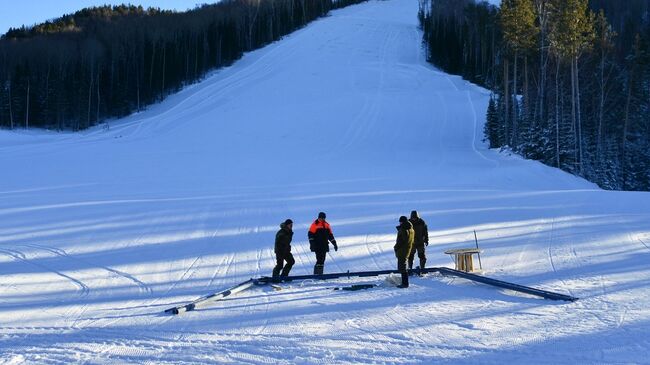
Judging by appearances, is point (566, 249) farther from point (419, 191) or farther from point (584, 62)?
point (584, 62)

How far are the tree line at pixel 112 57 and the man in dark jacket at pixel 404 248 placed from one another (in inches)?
2015

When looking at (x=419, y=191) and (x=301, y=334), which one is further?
(x=419, y=191)

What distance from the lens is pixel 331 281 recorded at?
10.9m

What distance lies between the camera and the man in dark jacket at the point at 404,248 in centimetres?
1015

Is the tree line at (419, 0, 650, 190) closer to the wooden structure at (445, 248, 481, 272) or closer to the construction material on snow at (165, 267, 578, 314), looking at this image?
the wooden structure at (445, 248, 481, 272)

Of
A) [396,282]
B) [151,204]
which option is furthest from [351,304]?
[151,204]

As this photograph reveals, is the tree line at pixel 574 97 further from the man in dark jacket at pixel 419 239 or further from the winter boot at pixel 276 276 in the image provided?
the winter boot at pixel 276 276

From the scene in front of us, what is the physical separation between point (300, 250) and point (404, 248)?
4.14m

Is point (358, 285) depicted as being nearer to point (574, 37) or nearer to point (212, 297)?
point (212, 297)

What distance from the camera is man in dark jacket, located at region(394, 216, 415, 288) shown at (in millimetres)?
10148

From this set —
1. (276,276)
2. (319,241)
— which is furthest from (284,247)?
(319,241)

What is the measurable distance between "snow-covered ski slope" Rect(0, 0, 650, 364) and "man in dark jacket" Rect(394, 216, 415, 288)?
321mm

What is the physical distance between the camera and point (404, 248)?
1030 centimetres

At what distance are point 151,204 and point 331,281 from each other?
33.7ft
